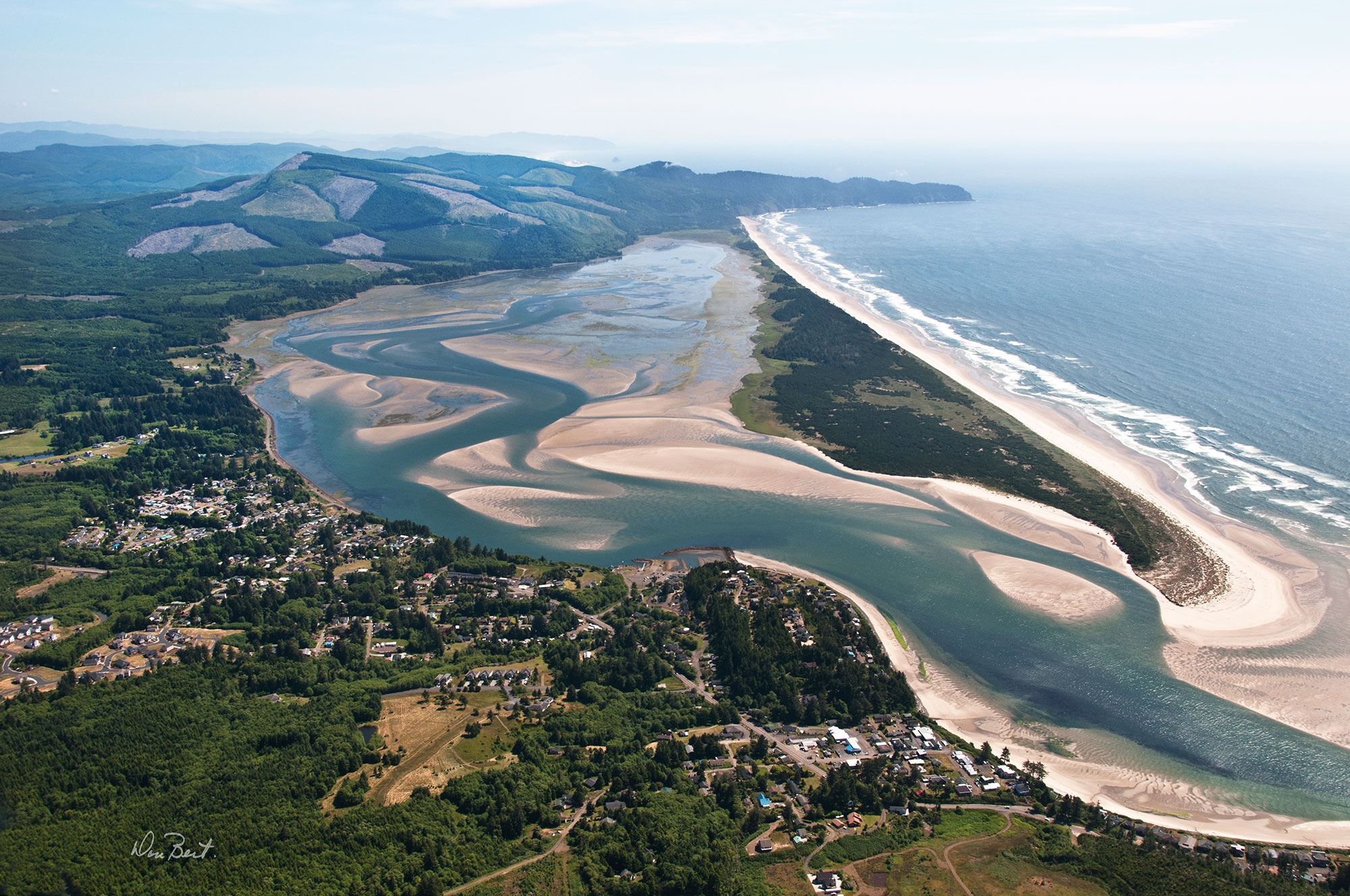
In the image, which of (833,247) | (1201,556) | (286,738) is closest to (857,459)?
(1201,556)

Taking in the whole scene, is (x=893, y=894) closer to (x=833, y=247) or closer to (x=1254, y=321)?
(x=1254, y=321)

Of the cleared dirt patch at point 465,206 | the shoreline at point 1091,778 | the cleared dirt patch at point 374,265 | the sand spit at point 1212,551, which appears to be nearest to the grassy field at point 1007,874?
the shoreline at point 1091,778

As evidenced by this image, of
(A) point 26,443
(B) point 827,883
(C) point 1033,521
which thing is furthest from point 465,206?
(B) point 827,883

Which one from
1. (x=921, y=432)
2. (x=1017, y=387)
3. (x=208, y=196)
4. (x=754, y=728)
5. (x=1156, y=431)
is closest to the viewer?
(x=754, y=728)

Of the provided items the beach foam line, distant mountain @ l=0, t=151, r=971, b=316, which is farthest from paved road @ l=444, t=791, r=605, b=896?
distant mountain @ l=0, t=151, r=971, b=316

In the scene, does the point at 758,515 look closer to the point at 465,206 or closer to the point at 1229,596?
the point at 1229,596
